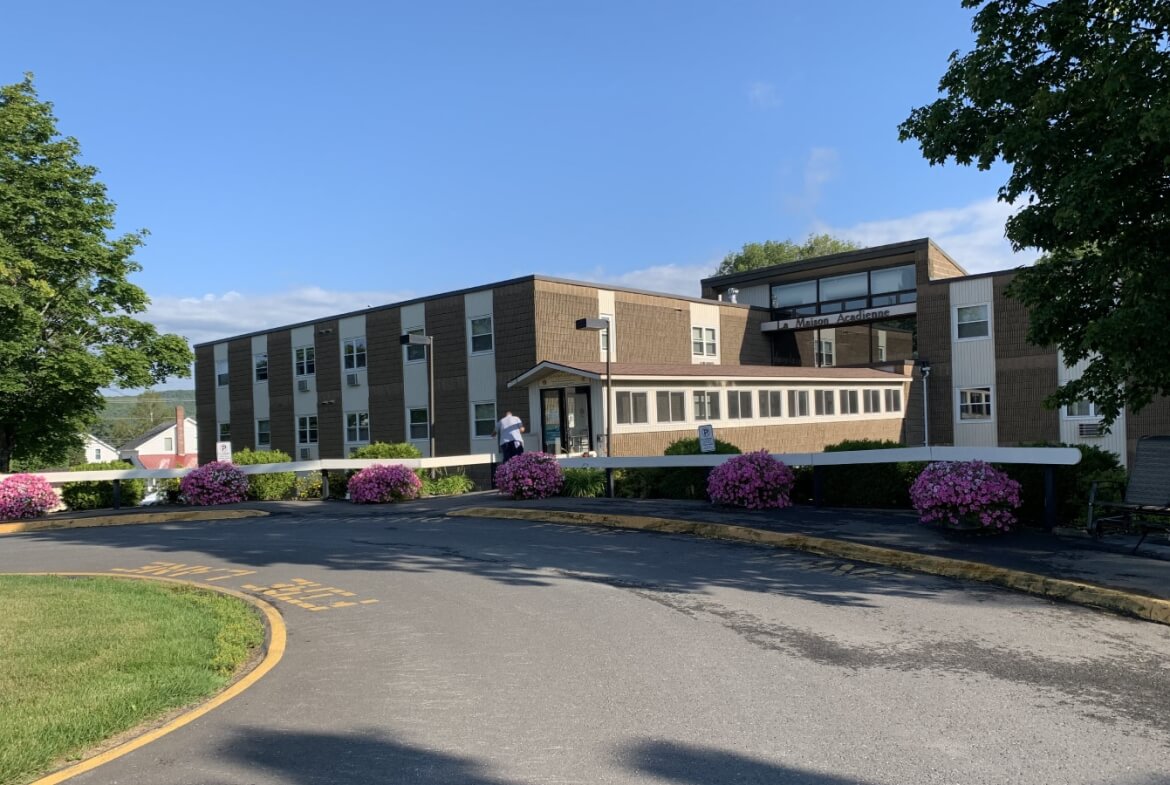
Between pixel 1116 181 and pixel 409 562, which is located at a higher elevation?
pixel 1116 181

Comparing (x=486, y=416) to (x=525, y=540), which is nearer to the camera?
(x=525, y=540)

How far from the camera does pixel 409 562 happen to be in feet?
35.3

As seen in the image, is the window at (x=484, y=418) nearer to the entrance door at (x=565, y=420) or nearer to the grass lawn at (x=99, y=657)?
the entrance door at (x=565, y=420)

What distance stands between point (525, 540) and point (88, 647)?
21.0ft

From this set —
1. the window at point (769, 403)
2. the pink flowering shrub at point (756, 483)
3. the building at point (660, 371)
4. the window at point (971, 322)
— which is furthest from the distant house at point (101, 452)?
the pink flowering shrub at point (756, 483)

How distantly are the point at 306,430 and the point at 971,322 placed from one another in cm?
2858

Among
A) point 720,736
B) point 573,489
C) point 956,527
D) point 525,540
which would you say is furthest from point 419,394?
point 720,736

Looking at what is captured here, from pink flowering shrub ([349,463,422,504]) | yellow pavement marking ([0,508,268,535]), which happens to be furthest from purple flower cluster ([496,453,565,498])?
yellow pavement marking ([0,508,268,535])

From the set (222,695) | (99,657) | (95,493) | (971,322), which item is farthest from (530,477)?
(971,322)

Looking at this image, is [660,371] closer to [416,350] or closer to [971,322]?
[416,350]

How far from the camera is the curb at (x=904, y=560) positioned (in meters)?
7.38

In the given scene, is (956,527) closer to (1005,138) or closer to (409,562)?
(1005,138)

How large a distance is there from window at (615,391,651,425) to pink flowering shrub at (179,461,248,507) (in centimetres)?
1075

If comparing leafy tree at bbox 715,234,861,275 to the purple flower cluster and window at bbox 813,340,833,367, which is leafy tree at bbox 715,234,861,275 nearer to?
window at bbox 813,340,833,367
